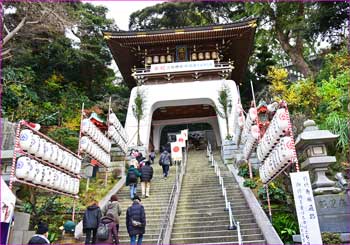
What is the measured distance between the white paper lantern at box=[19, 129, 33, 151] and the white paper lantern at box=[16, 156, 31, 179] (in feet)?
0.75

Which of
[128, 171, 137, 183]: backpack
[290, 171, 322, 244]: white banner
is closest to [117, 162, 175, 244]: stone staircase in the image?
[128, 171, 137, 183]: backpack

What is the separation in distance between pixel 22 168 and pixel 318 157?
6.11 metres

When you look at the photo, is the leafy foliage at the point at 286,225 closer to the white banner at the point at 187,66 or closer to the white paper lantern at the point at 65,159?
the white paper lantern at the point at 65,159

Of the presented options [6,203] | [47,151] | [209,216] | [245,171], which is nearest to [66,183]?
[47,151]

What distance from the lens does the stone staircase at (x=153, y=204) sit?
7.43 metres

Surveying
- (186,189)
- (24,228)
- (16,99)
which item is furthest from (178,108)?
(24,228)

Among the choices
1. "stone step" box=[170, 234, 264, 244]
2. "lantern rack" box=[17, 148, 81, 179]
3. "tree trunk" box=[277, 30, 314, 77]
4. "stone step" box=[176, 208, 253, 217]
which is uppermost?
"tree trunk" box=[277, 30, 314, 77]

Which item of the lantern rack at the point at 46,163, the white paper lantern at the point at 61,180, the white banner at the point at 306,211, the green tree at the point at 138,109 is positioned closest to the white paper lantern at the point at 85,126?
the lantern rack at the point at 46,163

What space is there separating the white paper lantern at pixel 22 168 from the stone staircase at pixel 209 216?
350 centimetres

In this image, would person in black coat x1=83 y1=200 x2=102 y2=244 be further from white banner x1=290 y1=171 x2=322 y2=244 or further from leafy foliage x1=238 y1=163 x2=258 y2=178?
leafy foliage x1=238 y1=163 x2=258 y2=178

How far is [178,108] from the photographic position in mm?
23484

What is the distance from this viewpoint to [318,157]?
6.77 m

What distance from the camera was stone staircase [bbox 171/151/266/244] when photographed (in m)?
7.02

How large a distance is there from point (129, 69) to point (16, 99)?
404 inches
